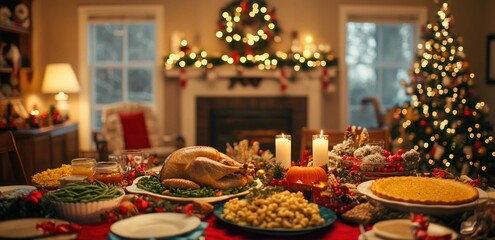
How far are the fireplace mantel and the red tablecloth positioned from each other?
4.13 metres

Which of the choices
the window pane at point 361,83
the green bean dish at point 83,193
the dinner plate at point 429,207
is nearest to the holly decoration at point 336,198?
the dinner plate at point 429,207

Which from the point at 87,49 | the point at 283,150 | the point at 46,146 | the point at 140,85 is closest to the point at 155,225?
the point at 283,150

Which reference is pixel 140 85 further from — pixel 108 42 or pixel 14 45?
pixel 14 45

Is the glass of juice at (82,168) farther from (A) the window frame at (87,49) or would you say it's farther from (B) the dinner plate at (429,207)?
(A) the window frame at (87,49)

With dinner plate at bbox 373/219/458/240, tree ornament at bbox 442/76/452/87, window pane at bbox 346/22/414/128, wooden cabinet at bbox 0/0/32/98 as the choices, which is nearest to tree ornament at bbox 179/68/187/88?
wooden cabinet at bbox 0/0/32/98

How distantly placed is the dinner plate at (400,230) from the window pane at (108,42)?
4.95 m

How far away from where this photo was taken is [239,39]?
5.80m

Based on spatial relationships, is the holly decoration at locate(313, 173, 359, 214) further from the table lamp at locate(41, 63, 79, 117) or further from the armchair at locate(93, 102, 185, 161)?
the table lamp at locate(41, 63, 79, 117)

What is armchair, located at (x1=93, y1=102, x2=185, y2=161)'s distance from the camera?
5426mm

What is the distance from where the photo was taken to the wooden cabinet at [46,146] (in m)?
4.50

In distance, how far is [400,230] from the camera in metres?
1.55

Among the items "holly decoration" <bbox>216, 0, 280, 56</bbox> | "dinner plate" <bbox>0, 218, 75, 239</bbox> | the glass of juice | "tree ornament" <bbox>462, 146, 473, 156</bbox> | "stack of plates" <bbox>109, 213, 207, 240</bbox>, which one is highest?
"holly decoration" <bbox>216, 0, 280, 56</bbox>

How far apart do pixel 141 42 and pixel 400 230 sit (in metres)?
4.94

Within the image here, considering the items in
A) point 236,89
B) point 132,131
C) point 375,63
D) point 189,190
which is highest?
point 375,63
